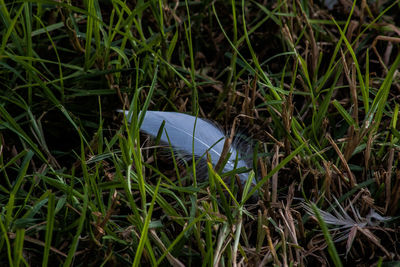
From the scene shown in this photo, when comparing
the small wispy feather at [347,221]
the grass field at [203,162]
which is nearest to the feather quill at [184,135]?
the grass field at [203,162]

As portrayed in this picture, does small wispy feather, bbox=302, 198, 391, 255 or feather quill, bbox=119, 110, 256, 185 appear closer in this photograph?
small wispy feather, bbox=302, 198, 391, 255

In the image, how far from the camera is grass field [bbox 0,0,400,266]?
3.77ft

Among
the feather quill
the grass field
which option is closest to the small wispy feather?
the grass field

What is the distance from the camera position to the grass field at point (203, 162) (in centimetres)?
115

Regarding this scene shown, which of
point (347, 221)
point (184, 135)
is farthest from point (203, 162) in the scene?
point (347, 221)

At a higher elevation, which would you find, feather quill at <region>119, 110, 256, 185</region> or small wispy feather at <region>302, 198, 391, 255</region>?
feather quill at <region>119, 110, 256, 185</region>

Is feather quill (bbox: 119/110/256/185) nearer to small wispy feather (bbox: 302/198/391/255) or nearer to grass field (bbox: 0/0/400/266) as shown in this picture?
grass field (bbox: 0/0/400/266)

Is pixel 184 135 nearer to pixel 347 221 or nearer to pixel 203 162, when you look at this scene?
pixel 203 162

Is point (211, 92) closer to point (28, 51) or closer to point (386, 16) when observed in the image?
point (28, 51)

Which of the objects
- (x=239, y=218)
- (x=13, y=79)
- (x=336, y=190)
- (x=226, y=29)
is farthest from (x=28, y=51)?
(x=336, y=190)

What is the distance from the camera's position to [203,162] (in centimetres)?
134

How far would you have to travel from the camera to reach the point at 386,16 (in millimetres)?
1802

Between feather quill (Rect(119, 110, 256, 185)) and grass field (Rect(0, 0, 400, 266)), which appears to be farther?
feather quill (Rect(119, 110, 256, 185))

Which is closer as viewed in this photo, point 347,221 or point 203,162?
point 347,221
